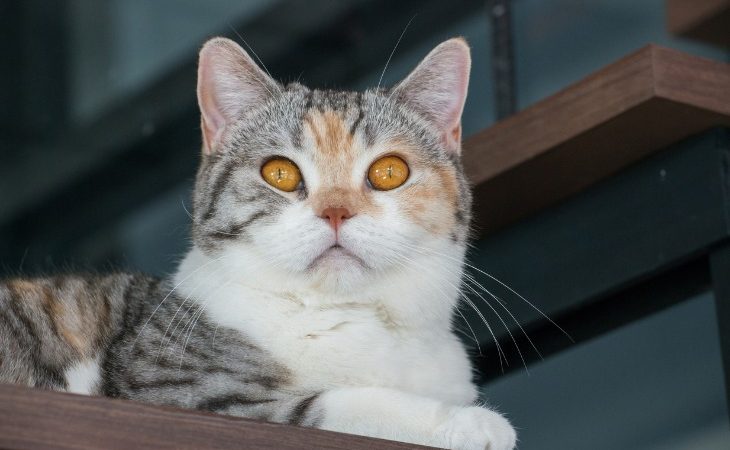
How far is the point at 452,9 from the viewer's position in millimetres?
3992

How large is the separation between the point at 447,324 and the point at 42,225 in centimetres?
295

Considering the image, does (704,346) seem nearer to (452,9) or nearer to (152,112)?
(452,9)

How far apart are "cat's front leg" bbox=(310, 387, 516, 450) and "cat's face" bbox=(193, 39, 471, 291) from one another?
28 cm

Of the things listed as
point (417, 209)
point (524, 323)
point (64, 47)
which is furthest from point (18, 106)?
point (417, 209)

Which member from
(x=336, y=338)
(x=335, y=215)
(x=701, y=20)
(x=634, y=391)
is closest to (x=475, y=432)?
(x=336, y=338)

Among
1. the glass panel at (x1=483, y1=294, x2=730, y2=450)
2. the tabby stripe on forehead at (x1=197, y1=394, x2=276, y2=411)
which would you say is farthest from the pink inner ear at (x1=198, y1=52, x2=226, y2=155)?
the glass panel at (x1=483, y1=294, x2=730, y2=450)

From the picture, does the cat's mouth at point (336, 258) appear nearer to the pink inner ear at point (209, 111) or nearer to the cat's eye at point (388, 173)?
the cat's eye at point (388, 173)

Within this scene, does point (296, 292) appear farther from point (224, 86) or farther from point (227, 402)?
point (224, 86)

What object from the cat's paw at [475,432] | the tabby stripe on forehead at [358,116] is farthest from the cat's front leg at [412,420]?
the tabby stripe on forehead at [358,116]

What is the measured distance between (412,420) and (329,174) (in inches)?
21.2

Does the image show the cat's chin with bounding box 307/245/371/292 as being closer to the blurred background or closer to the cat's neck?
the cat's neck

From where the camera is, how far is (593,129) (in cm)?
252

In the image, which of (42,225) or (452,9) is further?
(42,225)

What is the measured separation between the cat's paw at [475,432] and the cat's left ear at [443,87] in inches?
31.0
